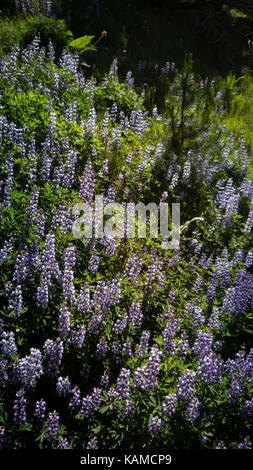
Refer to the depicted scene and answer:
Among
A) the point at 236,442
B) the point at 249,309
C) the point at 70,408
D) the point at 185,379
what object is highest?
the point at 249,309

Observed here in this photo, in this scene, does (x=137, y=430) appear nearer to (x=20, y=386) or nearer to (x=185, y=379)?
(x=185, y=379)

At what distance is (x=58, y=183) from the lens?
4.85 m

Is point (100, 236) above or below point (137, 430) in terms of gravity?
above

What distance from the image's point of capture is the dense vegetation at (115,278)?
3244 mm

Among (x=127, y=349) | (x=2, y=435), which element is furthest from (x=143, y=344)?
(x=2, y=435)

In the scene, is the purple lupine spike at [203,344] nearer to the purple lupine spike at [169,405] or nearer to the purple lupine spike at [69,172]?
the purple lupine spike at [169,405]

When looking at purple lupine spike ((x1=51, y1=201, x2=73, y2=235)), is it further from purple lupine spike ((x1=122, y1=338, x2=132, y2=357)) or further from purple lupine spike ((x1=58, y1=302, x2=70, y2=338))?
purple lupine spike ((x1=122, y1=338, x2=132, y2=357))

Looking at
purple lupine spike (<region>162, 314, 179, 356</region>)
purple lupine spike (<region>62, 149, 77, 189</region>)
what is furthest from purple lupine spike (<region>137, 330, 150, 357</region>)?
purple lupine spike (<region>62, 149, 77, 189</region>)

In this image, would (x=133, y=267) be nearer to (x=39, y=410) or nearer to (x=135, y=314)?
(x=135, y=314)

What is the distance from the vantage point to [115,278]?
3.90m

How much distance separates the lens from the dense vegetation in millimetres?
3244
